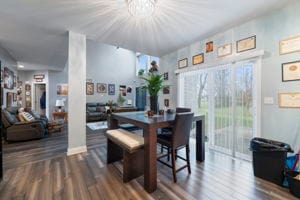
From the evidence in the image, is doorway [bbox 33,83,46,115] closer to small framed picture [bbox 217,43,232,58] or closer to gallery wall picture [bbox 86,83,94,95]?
gallery wall picture [bbox 86,83,94,95]

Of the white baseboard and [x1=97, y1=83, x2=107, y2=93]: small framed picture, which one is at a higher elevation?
[x1=97, y1=83, x2=107, y2=93]: small framed picture

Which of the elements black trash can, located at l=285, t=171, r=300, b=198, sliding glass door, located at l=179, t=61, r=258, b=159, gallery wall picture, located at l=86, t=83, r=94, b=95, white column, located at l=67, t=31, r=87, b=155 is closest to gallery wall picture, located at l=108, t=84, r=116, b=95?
gallery wall picture, located at l=86, t=83, r=94, b=95

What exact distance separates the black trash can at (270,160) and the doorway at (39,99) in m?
9.33

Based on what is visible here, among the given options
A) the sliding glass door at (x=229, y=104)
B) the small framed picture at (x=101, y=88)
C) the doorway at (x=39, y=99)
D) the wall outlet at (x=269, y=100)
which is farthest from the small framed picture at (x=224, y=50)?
the doorway at (x=39, y=99)

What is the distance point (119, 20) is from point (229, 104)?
107 inches

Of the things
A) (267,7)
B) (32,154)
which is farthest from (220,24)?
(32,154)

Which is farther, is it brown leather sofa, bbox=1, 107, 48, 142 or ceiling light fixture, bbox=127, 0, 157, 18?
brown leather sofa, bbox=1, 107, 48, 142

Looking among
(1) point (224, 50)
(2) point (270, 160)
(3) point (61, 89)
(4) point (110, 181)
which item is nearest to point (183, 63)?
(1) point (224, 50)

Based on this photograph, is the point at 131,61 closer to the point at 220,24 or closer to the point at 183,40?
the point at 183,40

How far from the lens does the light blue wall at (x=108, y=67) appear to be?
8.03m

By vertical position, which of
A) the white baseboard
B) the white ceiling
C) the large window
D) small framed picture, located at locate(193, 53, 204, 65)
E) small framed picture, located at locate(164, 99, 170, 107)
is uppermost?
the large window

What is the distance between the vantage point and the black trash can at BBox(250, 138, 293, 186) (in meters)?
1.87

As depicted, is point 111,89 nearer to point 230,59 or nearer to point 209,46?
point 209,46

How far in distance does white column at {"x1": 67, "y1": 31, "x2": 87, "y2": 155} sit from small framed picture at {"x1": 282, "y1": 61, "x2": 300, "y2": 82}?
12.1 ft
